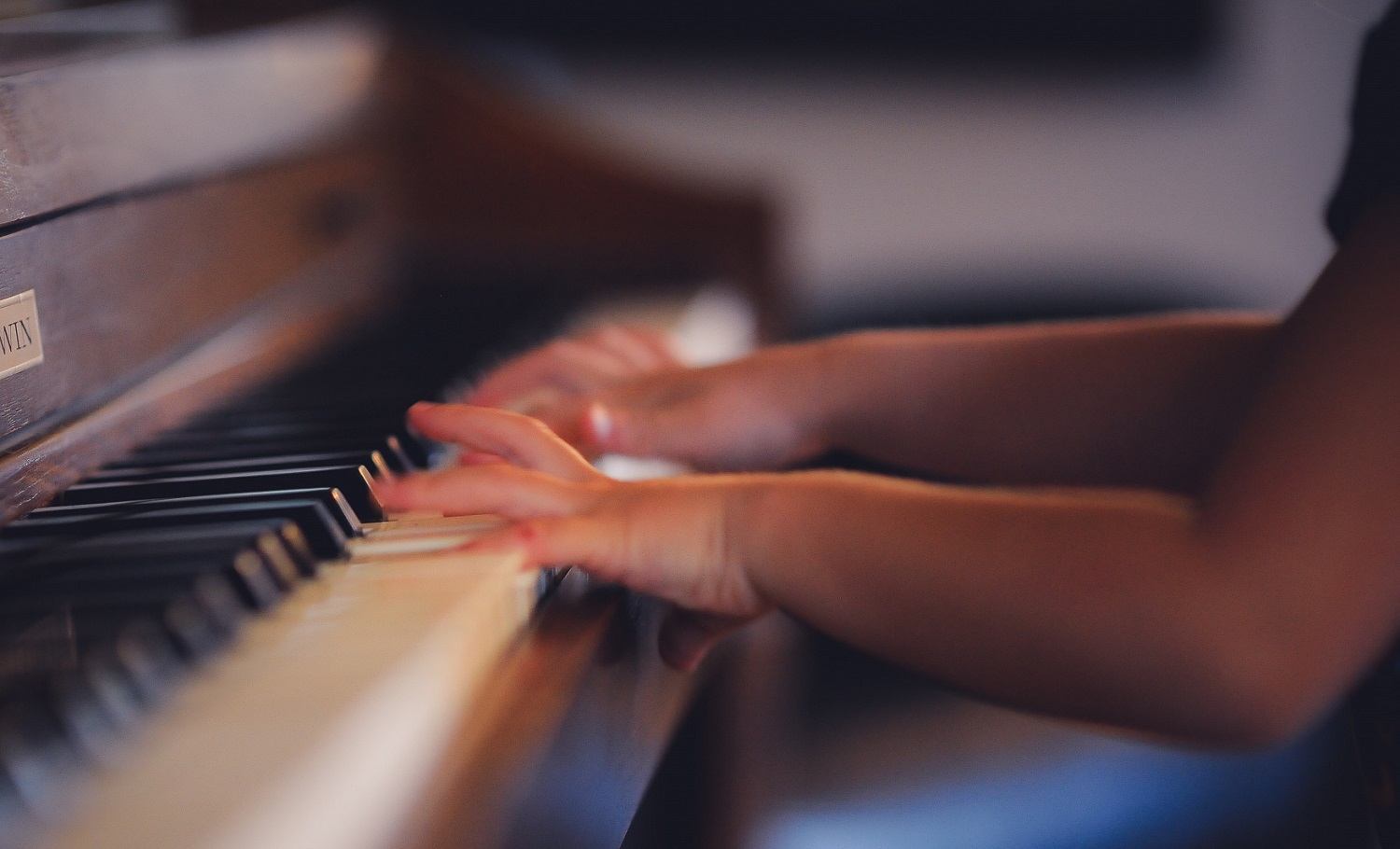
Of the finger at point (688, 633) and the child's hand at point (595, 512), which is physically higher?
the child's hand at point (595, 512)

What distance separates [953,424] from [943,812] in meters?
0.71

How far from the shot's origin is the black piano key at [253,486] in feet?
1.76

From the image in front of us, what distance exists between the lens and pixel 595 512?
0.52m

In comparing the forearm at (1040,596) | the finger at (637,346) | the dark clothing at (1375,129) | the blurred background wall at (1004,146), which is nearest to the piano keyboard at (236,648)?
the forearm at (1040,596)

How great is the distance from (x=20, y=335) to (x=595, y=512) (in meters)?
0.28

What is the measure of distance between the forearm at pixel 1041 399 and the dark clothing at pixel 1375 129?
186 millimetres

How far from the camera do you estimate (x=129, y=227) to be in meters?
0.68

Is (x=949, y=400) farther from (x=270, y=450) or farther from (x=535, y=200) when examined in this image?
(x=535, y=200)

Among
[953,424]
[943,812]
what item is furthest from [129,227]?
[943,812]

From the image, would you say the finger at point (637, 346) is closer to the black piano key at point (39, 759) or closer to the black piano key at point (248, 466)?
the black piano key at point (248, 466)

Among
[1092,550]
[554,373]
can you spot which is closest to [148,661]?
[1092,550]

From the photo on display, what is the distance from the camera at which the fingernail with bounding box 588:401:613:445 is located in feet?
2.39

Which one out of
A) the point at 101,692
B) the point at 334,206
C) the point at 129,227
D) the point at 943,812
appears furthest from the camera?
the point at 943,812

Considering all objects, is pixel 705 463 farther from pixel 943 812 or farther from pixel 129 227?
pixel 943 812
